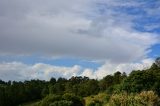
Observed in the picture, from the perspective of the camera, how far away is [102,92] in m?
134

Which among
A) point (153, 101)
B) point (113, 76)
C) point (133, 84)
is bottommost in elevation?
point (153, 101)

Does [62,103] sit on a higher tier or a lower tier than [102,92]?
lower

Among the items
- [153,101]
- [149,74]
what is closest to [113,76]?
[149,74]

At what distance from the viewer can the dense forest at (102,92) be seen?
70644mm

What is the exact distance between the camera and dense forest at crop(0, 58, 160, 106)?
7064cm

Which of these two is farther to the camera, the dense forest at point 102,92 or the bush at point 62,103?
the bush at point 62,103

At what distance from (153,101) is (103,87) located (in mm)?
82992

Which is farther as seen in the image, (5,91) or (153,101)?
(5,91)

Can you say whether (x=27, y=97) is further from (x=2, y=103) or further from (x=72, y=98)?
(x=72, y=98)

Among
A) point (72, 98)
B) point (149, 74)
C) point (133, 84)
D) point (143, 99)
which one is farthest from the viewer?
point (149, 74)

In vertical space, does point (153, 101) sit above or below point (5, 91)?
below

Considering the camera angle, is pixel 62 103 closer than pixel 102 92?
Yes

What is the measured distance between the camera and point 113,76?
6275 inches

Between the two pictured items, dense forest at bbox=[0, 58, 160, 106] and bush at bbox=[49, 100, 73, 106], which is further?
bush at bbox=[49, 100, 73, 106]
